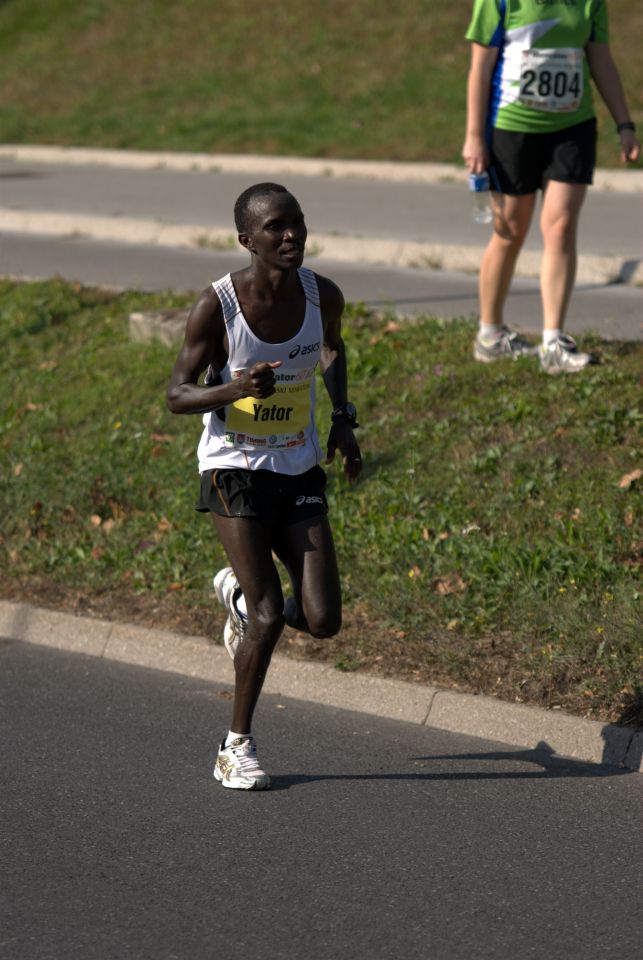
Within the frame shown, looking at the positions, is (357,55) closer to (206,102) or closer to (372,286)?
(206,102)

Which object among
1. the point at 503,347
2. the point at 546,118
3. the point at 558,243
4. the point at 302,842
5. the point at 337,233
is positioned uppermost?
the point at 546,118

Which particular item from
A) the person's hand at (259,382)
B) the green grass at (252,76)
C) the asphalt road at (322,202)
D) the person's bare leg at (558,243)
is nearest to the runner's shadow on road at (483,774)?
the person's hand at (259,382)

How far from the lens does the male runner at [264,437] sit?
5.04 m

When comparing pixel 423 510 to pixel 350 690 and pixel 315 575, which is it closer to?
pixel 350 690

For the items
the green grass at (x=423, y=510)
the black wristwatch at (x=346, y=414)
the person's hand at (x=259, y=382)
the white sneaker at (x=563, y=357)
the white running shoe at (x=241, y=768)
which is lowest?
the green grass at (x=423, y=510)

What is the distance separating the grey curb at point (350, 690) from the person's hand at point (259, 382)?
1811 mm

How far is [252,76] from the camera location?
78.8 feet

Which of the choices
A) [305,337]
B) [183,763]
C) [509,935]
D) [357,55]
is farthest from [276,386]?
[357,55]

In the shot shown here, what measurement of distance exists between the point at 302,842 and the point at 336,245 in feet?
29.9

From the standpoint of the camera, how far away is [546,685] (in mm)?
5922

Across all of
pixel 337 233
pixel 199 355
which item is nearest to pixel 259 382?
pixel 199 355

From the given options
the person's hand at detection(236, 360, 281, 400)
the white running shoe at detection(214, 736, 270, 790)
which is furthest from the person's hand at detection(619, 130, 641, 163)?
the white running shoe at detection(214, 736, 270, 790)

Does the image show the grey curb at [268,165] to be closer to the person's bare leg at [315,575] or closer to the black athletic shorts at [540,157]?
the black athletic shorts at [540,157]

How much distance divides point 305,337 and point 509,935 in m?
2.06
